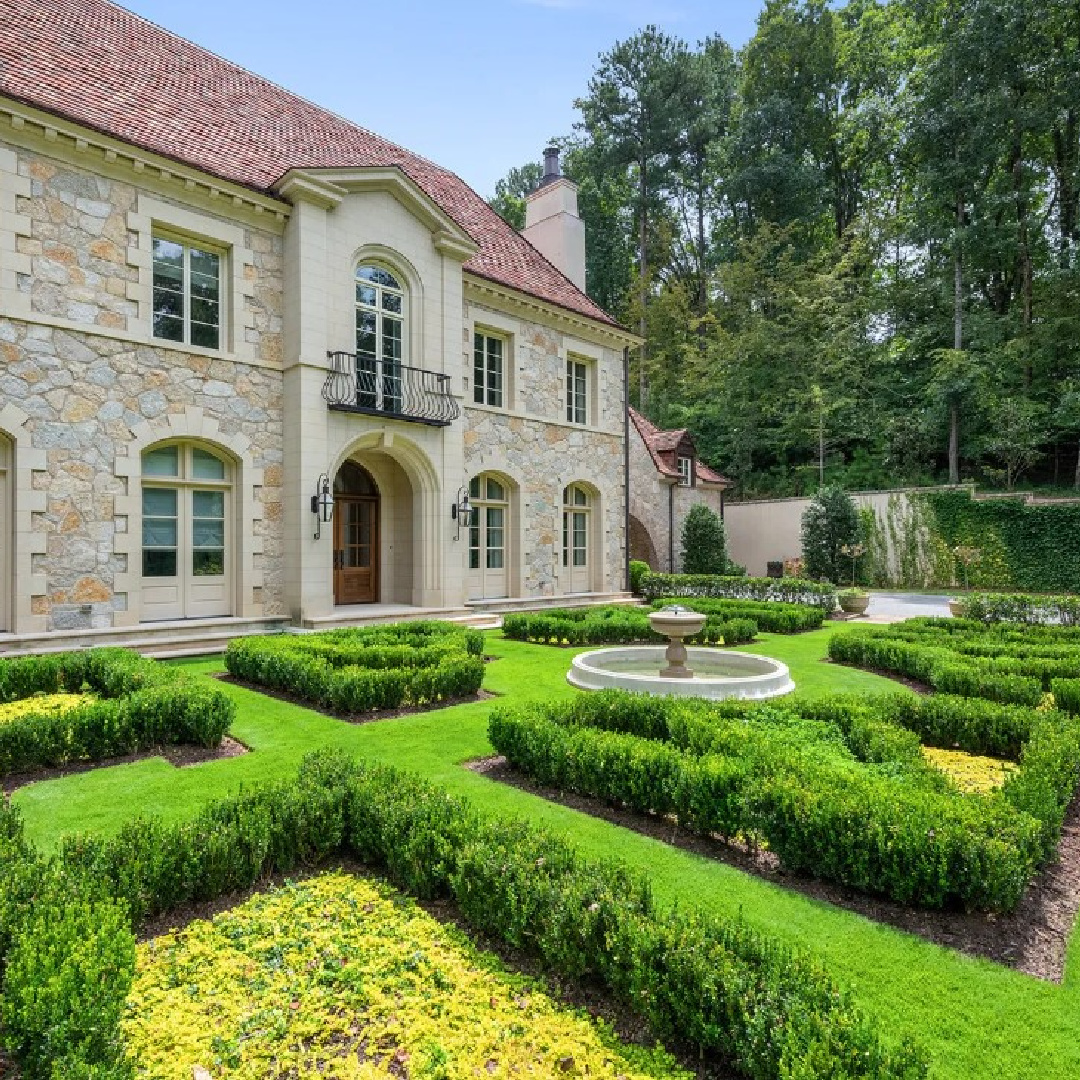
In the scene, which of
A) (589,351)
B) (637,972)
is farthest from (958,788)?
(589,351)

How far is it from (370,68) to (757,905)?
10685 mm

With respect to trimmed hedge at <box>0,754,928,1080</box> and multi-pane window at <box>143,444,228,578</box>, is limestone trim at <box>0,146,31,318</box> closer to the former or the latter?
multi-pane window at <box>143,444,228,578</box>

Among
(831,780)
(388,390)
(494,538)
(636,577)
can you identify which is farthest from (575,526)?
(831,780)

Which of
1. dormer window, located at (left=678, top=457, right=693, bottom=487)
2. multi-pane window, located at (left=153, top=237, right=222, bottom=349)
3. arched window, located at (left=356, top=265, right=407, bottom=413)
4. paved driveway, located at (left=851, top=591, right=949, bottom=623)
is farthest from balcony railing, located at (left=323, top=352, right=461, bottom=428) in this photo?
dormer window, located at (left=678, top=457, right=693, bottom=487)

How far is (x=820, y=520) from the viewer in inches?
894

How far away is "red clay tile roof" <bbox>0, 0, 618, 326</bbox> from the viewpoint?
10.0 metres

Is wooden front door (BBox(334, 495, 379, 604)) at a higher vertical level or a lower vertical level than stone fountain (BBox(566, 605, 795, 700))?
higher

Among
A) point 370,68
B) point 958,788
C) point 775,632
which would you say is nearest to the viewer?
point 958,788

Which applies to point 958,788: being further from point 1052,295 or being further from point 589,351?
point 1052,295

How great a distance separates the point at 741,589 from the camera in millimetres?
17859

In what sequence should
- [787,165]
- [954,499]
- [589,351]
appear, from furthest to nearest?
[787,165]
[954,499]
[589,351]

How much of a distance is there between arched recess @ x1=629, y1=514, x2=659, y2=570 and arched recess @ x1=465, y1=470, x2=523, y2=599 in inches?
336

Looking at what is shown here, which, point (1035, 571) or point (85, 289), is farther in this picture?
point (1035, 571)

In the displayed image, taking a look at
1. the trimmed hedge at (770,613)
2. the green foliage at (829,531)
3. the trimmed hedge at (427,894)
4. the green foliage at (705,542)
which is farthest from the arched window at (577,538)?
the trimmed hedge at (427,894)
